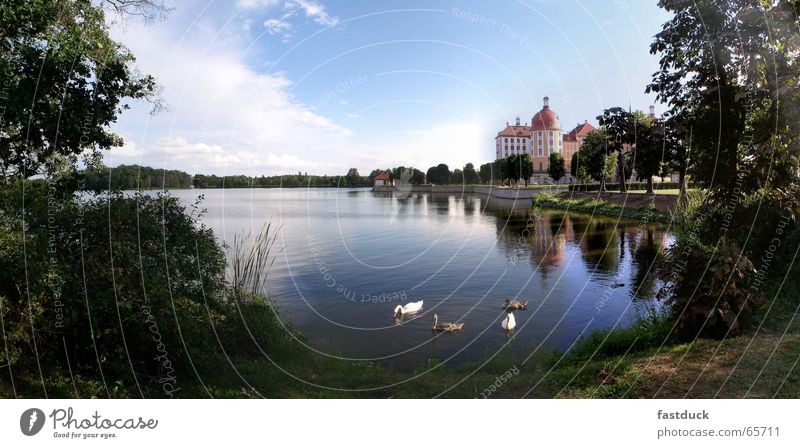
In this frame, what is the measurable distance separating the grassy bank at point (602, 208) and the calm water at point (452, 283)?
2.58m

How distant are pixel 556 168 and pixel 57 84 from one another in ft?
246

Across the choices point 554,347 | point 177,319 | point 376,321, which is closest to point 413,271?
point 376,321

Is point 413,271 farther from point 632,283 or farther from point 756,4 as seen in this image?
point 756,4

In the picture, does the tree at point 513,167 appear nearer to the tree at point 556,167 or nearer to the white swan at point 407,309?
the tree at point 556,167

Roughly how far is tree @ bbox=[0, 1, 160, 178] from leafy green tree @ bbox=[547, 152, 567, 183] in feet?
232

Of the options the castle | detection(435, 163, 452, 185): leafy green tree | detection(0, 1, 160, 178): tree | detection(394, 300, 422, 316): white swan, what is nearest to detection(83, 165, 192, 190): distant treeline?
detection(0, 1, 160, 178): tree

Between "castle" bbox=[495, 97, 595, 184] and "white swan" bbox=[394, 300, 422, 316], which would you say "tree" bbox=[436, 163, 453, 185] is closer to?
"castle" bbox=[495, 97, 595, 184]

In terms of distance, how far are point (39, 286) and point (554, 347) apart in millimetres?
9353

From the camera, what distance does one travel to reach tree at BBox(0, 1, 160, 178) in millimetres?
7004

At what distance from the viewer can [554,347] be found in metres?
10.8

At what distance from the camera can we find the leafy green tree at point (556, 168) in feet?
242

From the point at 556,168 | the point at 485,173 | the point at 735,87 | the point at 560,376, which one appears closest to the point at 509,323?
the point at 560,376

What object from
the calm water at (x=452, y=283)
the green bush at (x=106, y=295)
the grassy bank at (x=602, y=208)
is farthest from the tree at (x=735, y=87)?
the grassy bank at (x=602, y=208)

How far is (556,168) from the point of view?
7600 cm
